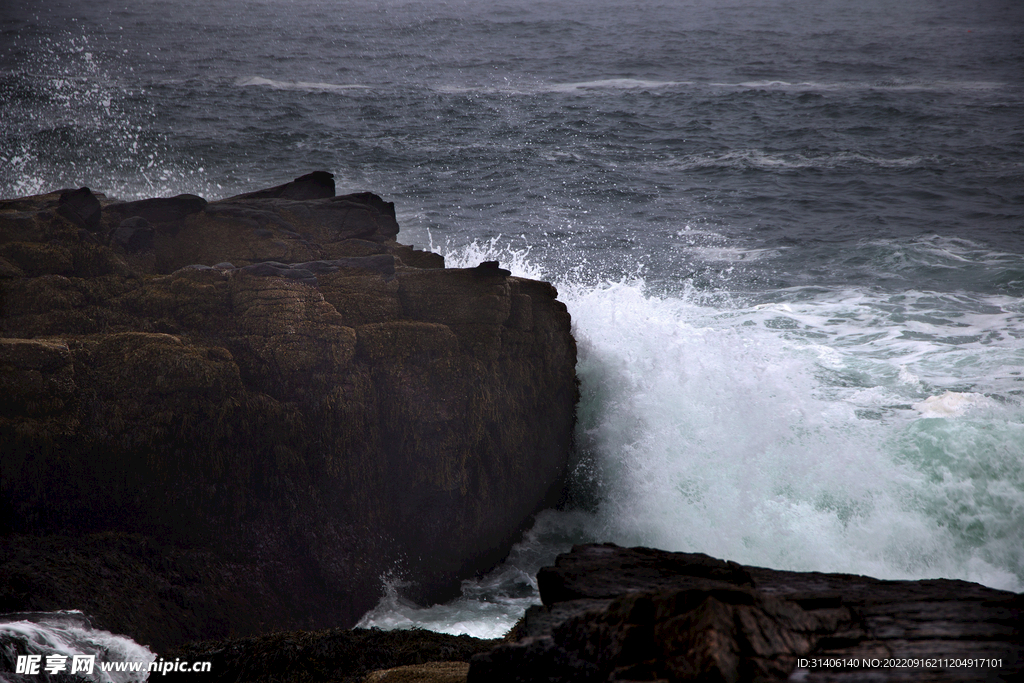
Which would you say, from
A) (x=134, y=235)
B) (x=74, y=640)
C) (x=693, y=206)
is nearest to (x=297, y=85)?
(x=693, y=206)

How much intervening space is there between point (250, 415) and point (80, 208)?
2996 mm

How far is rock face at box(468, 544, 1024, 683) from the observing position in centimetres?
202

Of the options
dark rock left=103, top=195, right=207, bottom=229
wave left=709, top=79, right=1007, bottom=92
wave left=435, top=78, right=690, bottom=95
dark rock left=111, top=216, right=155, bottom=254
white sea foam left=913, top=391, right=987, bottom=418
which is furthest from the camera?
wave left=435, top=78, right=690, bottom=95

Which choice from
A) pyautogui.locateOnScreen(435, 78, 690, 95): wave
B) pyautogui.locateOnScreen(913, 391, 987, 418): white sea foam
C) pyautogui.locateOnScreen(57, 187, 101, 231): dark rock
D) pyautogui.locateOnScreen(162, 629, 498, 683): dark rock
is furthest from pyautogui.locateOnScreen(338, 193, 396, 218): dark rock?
pyautogui.locateOnScreen(435, 78, 690, 95): wave

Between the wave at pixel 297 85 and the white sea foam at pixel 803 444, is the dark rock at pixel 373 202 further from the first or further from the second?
the wave at pixel 297 85

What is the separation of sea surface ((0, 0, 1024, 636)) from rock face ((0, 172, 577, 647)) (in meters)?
0.59

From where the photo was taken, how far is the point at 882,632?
2260mm

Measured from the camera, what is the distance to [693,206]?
14.8 m

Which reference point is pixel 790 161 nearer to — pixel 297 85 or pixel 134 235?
pixel 134 235

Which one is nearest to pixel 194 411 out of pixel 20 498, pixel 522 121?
pixel 20 498

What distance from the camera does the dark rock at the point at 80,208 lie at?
6.16 meters

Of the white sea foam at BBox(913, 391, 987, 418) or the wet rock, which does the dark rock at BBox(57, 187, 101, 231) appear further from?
the white sea foam at BBox(913, 391, 987, 418)

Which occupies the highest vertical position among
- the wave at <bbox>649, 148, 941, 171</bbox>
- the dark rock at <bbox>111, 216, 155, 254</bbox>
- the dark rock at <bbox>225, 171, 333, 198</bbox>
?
the wave at <bbox>649, 148, 941, 171</bbox>

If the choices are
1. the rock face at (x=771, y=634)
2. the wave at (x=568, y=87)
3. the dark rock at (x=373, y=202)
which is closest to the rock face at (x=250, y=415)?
the dark rock at (x=373, y=202)
